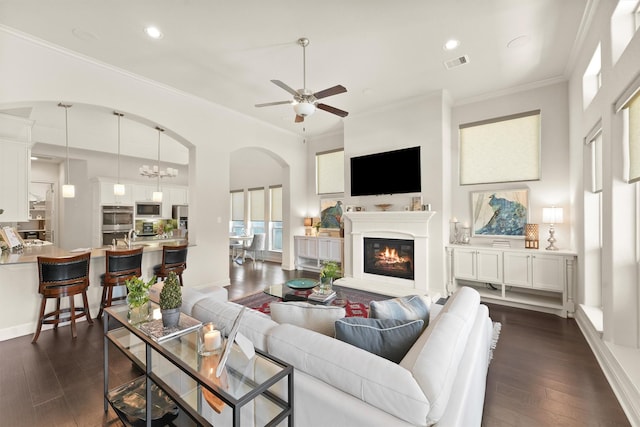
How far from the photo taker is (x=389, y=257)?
5168mm

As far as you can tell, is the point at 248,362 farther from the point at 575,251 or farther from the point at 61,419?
the point at 575,251

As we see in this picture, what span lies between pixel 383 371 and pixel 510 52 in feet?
13.7

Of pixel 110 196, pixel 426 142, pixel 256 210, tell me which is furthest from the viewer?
pixel 256 210

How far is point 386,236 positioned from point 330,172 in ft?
8.19

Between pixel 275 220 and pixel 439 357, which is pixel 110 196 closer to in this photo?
pixel 275 220

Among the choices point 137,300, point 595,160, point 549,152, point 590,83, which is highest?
point 590,83

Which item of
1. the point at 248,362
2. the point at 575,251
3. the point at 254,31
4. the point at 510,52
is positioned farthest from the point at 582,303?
the point at 254,31

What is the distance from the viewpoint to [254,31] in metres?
3.04

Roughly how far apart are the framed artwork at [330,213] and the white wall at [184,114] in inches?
57.6

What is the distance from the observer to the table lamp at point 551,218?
3.88m

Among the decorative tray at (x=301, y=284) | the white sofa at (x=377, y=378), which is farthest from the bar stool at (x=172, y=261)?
the white sofa at (x=377, y=378)

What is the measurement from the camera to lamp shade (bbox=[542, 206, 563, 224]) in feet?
12.7

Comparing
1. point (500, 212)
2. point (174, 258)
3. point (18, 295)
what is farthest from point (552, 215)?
point (18, 295)

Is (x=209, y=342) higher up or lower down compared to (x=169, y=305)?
lower down
